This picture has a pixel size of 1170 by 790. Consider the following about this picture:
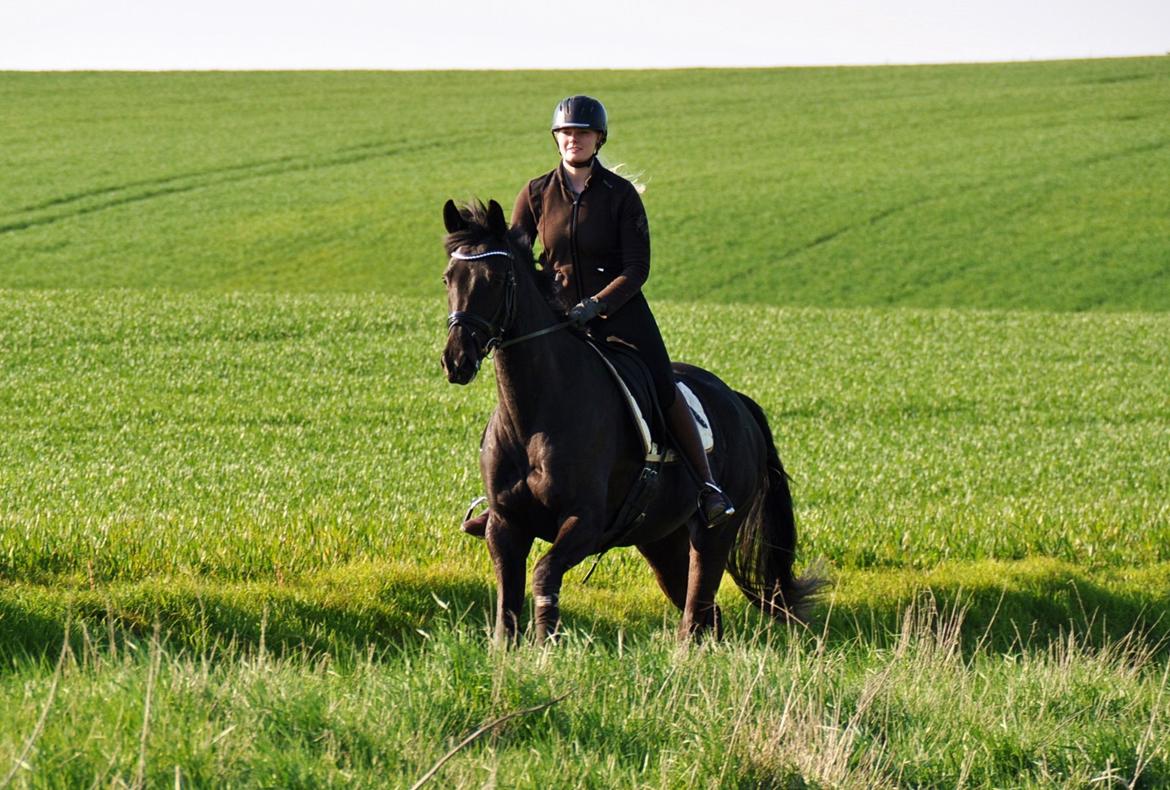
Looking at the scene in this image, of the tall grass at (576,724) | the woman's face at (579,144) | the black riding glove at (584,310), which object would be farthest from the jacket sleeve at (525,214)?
the tall grass at (576,724)

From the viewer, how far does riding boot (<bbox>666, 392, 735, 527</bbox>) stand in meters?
7.85

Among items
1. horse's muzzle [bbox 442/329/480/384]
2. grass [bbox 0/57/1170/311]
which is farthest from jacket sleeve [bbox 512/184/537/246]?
grass [bbox 0/57/1170/311]

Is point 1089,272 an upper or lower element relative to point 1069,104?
lower

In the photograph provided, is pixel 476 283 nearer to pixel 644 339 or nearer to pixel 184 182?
pixel 644 339

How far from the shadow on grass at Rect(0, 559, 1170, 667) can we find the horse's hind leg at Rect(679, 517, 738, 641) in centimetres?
24

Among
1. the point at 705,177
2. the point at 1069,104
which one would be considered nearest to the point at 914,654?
the point at 705,177

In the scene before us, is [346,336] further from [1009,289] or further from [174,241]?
[1009,289]

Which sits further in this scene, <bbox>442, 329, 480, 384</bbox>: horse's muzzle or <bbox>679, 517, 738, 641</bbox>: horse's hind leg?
<bbox>679, 517, 738, 641</bbox>: horse's hind leg

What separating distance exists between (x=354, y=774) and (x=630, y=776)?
3.36 feet

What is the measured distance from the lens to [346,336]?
24406 mm

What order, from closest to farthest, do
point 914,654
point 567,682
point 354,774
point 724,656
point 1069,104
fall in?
point 354,774 < point 567,682 < point 724,656 < point 914,654 < point 1069,104

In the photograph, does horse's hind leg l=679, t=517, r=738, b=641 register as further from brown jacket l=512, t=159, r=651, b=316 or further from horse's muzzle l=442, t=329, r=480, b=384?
horse's muzzle l=442, t=329, r=480, b=384

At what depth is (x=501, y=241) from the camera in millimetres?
6699

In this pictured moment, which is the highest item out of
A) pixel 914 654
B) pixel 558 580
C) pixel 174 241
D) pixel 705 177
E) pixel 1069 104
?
pixel 1069 104
